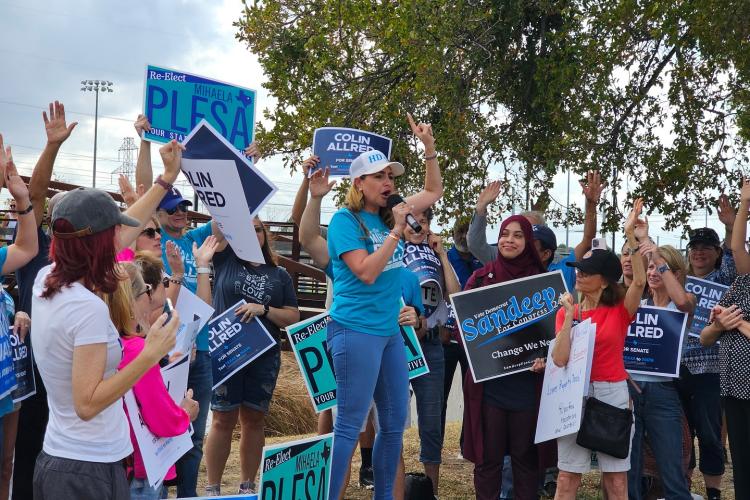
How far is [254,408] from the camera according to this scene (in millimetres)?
6672

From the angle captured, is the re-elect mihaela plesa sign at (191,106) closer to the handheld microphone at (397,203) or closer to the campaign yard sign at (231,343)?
the campaign yard sign at (231,343)

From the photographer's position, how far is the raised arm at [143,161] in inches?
227

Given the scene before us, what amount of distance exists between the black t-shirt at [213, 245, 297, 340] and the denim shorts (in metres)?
0.29

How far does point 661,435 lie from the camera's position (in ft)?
20.5

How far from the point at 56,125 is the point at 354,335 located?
2025 mm

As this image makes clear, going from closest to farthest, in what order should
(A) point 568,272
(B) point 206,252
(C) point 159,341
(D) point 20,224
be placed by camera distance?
(C) point 159,341 < (D) point 20,224 < (B) point 206,252 < (A) point 568,272

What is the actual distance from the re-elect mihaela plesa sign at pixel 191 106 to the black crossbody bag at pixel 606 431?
336 centimetres

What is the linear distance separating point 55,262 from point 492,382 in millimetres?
3645

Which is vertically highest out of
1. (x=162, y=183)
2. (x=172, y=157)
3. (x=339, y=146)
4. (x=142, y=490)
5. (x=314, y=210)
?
(x=339, y=146)

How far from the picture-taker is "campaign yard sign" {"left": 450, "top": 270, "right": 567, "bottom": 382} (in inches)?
247

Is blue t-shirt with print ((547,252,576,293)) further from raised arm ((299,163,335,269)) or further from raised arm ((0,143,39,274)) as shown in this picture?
raised arm ((0,143,39,274))

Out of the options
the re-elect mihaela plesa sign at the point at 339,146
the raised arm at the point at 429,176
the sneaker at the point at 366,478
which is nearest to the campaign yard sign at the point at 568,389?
the raised arm at the point at 429,176

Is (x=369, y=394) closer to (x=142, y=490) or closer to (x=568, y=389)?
(x=568, y=389)

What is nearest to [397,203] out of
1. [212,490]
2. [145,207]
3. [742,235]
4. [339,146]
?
[145,207]
